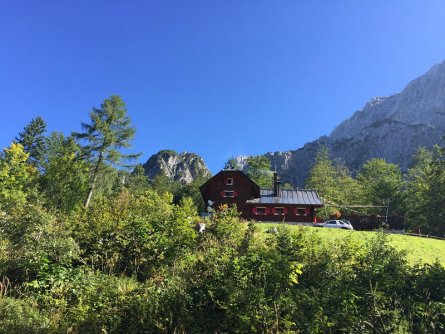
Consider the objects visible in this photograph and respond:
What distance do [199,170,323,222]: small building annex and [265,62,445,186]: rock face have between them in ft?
410

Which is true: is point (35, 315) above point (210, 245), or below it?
below

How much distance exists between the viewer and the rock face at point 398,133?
499 feet

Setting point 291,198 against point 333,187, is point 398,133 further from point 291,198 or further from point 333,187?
point 291,198

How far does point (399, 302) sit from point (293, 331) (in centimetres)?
212

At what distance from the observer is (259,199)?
4025 centimetres

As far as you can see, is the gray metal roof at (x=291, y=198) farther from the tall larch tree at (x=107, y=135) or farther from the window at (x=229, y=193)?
the tall larch tree at (x=107, y=135)

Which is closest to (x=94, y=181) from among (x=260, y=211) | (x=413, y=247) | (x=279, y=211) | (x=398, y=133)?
(x=260, y=211)

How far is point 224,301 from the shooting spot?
684cm

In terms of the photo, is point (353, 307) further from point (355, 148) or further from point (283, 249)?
point (355, 148)

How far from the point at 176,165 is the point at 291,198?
13745 cm

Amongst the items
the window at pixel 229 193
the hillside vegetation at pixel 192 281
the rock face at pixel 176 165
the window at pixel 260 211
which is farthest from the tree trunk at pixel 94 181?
the rock face at pixel 176 165

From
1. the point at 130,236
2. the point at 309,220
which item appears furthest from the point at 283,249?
the point at 309,220

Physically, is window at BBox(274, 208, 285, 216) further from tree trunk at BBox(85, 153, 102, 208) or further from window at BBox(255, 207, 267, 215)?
tree trunk at BBox(85, 153, 102, 208)

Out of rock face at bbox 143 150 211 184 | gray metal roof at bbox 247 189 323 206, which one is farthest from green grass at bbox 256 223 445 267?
rock face at bbox 143 150 211 184
